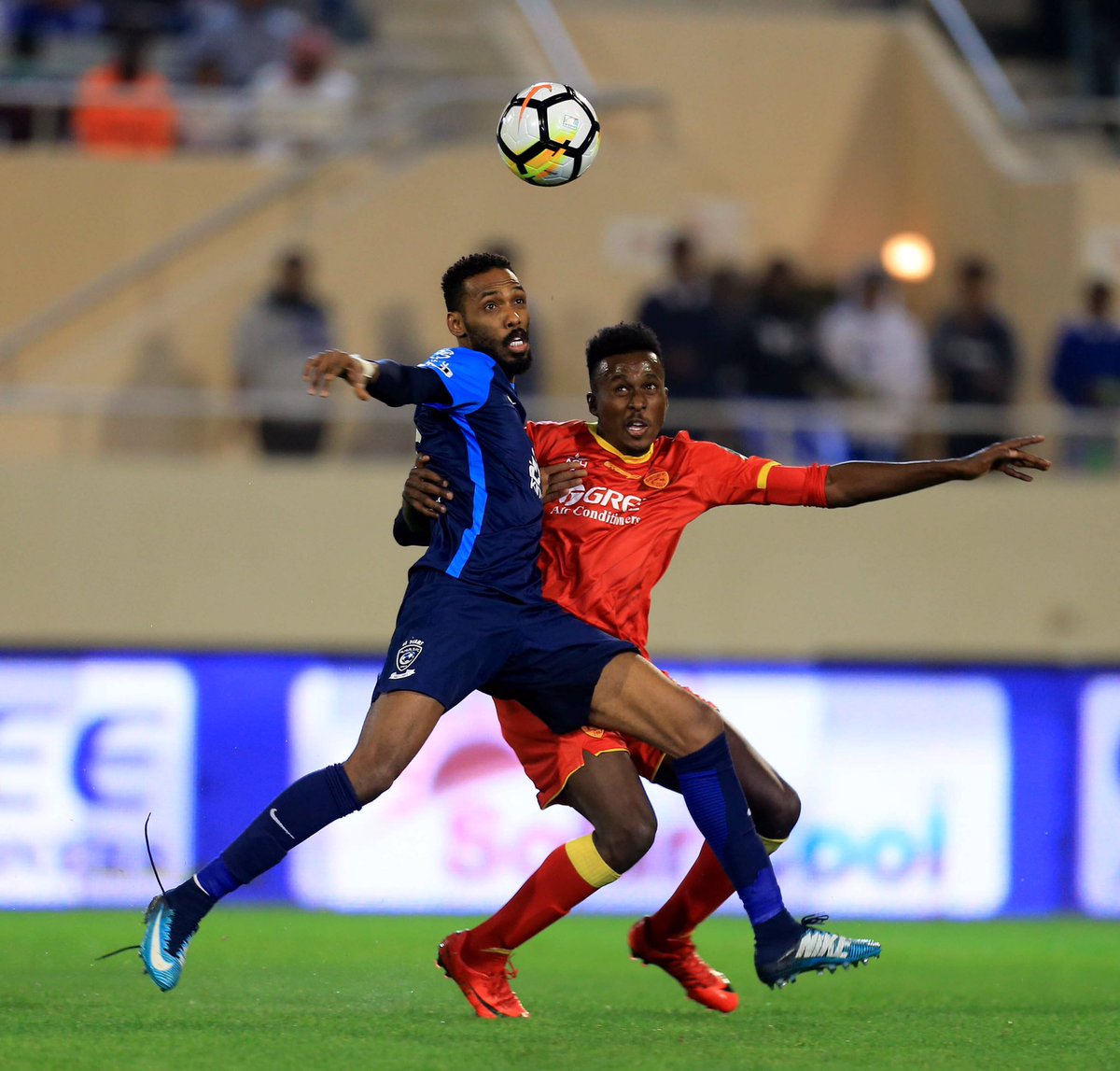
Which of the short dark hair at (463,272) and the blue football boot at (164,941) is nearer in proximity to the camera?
the blue football boot at (164,941)

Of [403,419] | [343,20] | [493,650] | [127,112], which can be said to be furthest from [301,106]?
[493,650]

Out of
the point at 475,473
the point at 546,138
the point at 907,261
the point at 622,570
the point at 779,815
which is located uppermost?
the point at 907,261

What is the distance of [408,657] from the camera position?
5867 mm

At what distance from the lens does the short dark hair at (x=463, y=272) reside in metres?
6.22

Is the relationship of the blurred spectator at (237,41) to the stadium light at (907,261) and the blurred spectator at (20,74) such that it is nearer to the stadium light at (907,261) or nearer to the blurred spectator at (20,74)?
the blurred spectator at (20,74)

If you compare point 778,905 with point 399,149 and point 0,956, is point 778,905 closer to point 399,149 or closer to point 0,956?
point 0,956

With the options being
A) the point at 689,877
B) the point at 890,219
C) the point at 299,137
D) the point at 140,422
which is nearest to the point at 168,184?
the point at 299,137

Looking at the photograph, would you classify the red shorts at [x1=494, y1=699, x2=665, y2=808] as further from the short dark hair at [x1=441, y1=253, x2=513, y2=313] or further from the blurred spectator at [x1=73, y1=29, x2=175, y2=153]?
the blurred spectator at [x1=73, y1=29, x2=175, y2=153]

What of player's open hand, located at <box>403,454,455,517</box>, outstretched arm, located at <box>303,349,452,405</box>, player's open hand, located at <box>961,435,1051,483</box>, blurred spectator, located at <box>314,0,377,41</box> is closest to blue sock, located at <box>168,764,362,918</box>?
player's open hand, located at <box>403,454,455,517</box>

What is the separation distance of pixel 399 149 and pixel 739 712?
446 cm

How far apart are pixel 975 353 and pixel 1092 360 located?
0.75 meters

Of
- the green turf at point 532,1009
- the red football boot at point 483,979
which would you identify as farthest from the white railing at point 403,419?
the red football boot at point 483,979

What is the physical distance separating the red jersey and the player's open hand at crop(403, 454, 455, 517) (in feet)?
1.68

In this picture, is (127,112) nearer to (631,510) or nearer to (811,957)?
(631,510)
